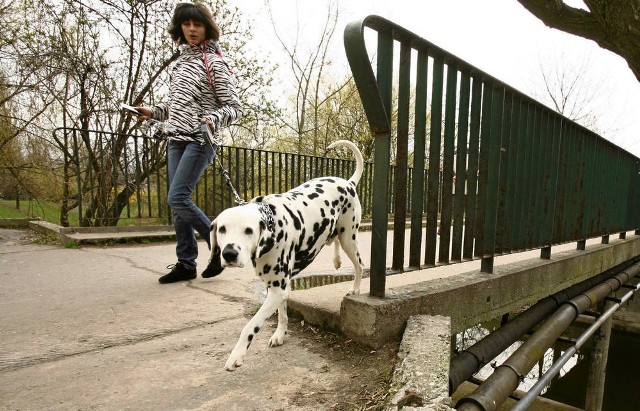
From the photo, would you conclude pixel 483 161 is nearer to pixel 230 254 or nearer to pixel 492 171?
pixel 492 171

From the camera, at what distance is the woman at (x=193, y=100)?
3.12 meters

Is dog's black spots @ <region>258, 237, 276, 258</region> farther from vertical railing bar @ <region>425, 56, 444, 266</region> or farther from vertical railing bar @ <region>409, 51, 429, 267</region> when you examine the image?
vertical railing bar @ <region>425, 56, 444, 266</region>

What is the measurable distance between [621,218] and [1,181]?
11.0 metres

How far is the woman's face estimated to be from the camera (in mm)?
3086

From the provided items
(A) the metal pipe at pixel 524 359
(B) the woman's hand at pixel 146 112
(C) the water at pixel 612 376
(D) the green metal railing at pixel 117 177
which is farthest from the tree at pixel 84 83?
(C) the water at pixel 612 376

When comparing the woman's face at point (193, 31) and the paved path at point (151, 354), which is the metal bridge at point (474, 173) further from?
the woman's face at point (193, 31)

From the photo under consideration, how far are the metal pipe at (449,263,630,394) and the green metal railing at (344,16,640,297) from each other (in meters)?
0.57

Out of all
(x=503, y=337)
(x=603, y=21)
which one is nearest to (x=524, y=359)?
(x=503, y=337)

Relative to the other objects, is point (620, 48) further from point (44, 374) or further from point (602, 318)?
point (44, 374)

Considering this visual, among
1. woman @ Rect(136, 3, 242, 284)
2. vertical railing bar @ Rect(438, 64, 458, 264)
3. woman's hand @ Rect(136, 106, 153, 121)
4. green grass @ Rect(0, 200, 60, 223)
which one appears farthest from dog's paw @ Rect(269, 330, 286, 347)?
green grass @ Rect(0, 200, 60, 223)

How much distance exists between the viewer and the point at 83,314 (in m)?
2.47

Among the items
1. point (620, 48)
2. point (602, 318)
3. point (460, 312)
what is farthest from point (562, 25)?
point (460, 312)

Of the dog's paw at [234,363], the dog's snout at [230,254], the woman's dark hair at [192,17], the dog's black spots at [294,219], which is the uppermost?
the woman's dark hair at [192,17]

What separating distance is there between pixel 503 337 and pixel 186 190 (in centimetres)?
286
